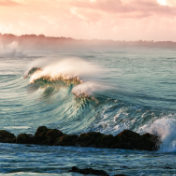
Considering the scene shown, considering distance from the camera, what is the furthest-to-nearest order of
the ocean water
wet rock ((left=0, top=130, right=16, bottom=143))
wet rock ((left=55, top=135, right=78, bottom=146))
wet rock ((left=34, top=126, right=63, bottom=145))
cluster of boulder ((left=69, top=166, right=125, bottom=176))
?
wet rock ((left=0, top=130, right=16, bottom=143)), wet rock ((left=34, top=126, right=63, bottom=145)), wet rock ((left=55, top=135, right=78, bottom=146)), the ocean water, cluster of boulder ((left=69, top=166, right=125, bottom=176))

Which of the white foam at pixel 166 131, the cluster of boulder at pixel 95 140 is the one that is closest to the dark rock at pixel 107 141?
the cluster of boulder at pixel 95 140

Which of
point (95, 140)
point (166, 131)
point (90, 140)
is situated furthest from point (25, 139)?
point (166, 131)

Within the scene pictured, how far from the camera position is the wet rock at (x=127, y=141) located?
25.1ft

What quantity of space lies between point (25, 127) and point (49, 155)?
4261 mm

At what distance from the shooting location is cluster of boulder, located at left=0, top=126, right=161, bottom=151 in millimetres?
7707

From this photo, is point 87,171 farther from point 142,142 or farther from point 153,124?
point 153,124

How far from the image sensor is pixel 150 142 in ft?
25.8

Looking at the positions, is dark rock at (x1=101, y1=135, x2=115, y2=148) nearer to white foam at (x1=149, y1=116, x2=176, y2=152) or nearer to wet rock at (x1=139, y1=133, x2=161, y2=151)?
wet rock at (x1=139, y1=133, x2=161, y2=151)

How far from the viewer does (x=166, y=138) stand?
8.12 m

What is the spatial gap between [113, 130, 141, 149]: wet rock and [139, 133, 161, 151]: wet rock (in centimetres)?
12

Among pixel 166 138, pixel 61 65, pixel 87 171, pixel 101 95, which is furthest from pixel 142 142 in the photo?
pixel 61 65

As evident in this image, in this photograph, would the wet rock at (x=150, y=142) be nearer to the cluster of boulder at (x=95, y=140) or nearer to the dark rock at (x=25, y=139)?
the cluster of boulder at (x=95, y=140)

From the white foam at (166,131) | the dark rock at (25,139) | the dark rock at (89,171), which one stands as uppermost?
the white foam at (166,131)

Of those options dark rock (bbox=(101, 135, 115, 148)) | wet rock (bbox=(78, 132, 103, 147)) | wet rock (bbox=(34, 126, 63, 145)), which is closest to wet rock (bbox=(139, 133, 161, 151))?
dark rock (bbox=(101, 135, 115, 148))
